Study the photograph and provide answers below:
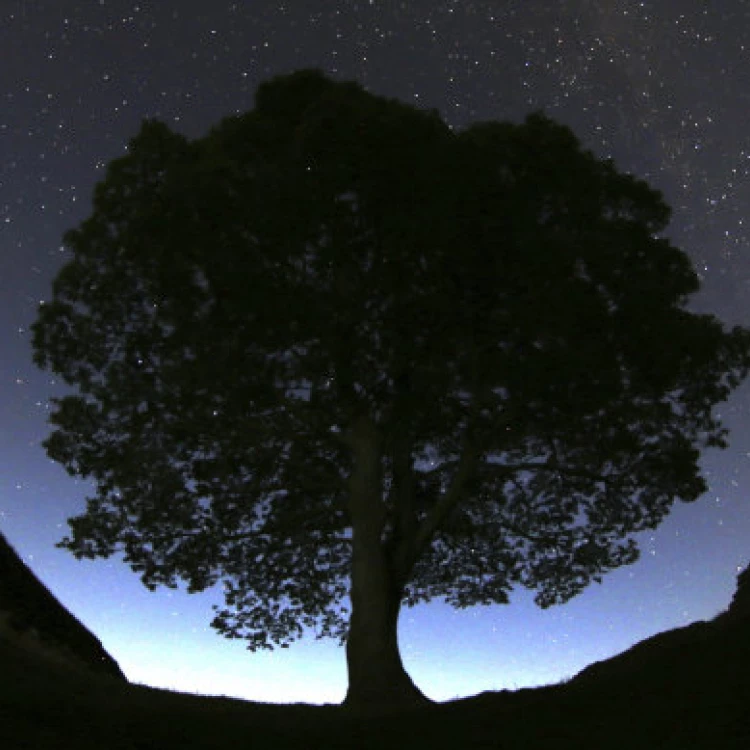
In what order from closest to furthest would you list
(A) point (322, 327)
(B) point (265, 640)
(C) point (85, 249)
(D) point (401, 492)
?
(A) point (322, 327) → (C) point (85, 249) → (D) point (401, 492) → (B) point (265, 640)

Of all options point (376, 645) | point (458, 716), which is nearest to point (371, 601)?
point (376, 645)

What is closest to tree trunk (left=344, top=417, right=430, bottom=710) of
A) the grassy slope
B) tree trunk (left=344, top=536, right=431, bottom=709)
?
tree trunk (left=344, top=536, right=431, bottom=709)

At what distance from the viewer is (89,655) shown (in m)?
22.5

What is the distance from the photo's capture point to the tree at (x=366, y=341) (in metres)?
17.8

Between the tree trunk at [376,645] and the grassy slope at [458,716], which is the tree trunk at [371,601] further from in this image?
the grassy slope at [458,716]

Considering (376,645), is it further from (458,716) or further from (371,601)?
(458,716)

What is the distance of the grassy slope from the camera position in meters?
10.8

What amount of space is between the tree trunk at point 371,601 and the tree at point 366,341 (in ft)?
0.16

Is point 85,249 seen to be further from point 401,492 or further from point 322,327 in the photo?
point 401,492

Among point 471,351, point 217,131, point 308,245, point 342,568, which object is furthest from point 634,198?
point 342,568

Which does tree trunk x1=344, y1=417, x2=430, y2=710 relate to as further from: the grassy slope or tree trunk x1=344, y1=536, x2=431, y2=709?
the grassy slope

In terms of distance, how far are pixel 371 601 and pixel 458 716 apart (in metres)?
5.20

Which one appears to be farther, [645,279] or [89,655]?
[89,655]

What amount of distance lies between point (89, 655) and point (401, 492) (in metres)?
8.77
